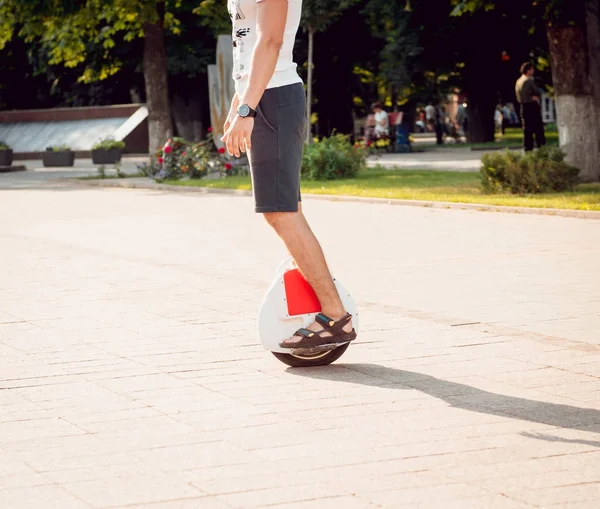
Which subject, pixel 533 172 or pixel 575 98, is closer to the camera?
pixel 533 172

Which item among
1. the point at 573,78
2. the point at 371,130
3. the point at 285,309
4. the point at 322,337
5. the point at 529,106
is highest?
the point at 573,78

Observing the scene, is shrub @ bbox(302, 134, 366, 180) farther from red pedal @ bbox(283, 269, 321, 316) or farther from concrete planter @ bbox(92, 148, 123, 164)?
red pedal @ bbox(283, 269, 321, 316)

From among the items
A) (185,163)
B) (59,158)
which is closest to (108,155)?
(59,158)

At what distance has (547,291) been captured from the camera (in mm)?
9156

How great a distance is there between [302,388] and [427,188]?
51.8ft

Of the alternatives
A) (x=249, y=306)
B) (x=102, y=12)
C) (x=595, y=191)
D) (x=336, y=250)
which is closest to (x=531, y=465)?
(x=249, y=306)

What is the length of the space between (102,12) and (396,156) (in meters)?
11.2

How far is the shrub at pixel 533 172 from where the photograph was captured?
61.9 feet

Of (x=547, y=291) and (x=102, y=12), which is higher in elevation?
(x=102, y=12)

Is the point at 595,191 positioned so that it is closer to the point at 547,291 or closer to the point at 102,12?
the point at 547,291

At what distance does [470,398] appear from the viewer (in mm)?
5707

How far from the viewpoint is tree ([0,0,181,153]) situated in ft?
98.5

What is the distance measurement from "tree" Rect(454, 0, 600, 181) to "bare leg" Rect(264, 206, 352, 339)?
44.6 feet

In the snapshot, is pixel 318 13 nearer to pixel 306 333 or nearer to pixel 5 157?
pixel 5 157
